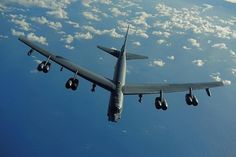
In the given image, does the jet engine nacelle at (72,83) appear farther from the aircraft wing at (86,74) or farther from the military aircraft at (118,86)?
the aircraft wing at (86,74)

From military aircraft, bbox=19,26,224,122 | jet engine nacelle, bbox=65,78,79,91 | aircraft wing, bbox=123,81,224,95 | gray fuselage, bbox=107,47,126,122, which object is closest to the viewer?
gray fuselage, bbox=107,47,126,122

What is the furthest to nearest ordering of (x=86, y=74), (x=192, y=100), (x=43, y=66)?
(x=43, y=66), (x=192, y=100), (x=86, y=74)

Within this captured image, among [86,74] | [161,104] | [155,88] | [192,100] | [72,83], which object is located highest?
[86,74]

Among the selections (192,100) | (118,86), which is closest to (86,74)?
(118,86)

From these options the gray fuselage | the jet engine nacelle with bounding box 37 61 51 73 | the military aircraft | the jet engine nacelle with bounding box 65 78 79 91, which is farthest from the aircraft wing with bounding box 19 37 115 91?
the jet engine nacelle with bounding box 65 78 79 91

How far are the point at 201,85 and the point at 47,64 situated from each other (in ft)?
123

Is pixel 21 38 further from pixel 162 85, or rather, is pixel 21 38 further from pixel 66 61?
pixel 162 85

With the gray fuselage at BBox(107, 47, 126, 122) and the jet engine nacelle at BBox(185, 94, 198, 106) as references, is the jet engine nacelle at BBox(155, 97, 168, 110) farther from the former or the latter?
the gray fuselage at BBox(107, 47, 126, 122)

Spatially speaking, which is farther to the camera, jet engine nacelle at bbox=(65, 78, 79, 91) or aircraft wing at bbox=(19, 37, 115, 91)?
aircraft wing at bbox=(19, 37, 115, 91)

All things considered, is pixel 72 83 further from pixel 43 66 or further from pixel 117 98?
pixel 117 98

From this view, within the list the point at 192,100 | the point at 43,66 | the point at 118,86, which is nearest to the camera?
the point at 118,86

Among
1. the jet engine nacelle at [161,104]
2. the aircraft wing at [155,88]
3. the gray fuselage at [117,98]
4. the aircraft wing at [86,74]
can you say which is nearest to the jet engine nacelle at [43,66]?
the aircraft wing at [86,74]

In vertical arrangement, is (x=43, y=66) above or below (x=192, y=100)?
above

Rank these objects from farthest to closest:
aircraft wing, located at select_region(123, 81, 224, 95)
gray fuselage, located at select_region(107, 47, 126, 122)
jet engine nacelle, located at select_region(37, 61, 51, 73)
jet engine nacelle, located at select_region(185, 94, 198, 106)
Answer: jet engine nacelle, located at select_region(37, 61, 51, 73), jet engine nacelle, located at select_region(185, 94, 198, 106), aircraft wing, located at select_region(123, 81, 224, 95), gray fuselage, located at select_region(107, 47, 126, 122)
